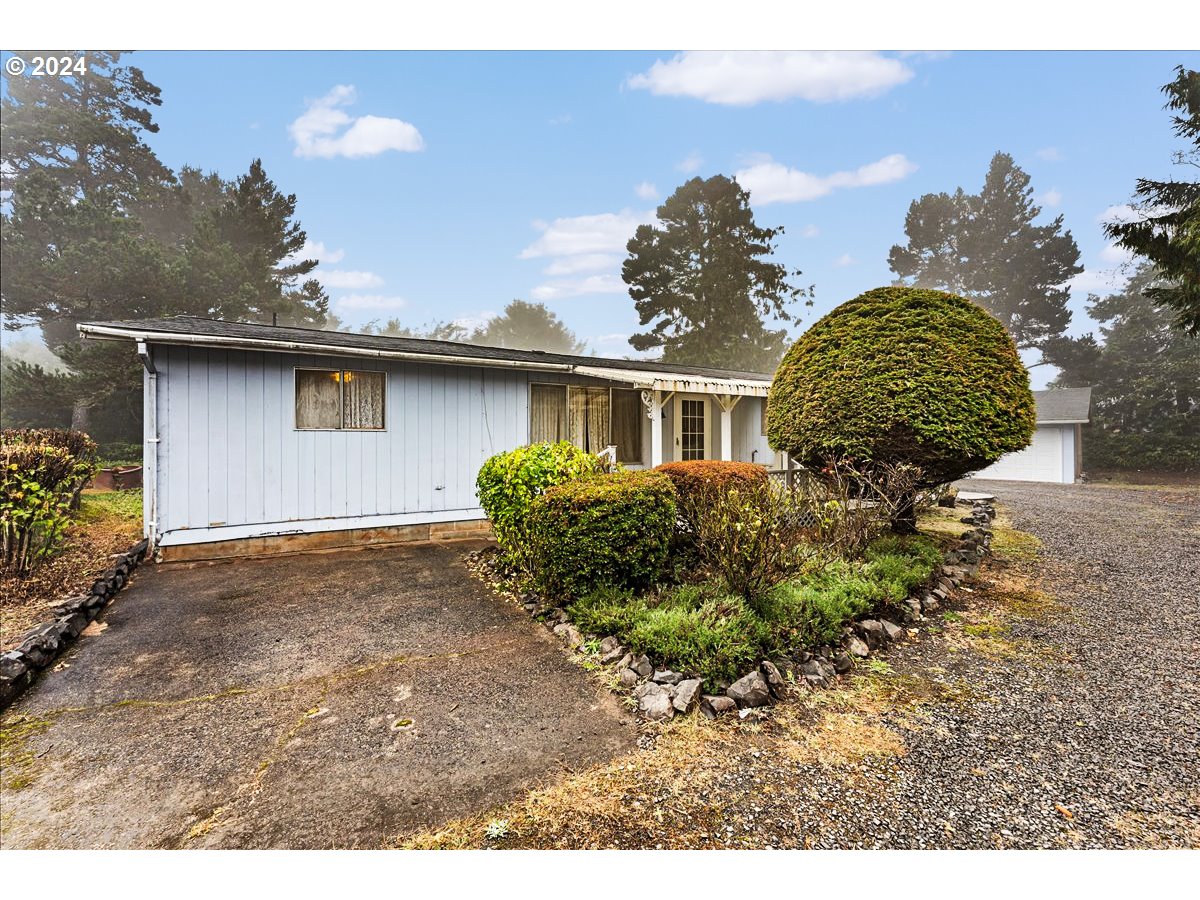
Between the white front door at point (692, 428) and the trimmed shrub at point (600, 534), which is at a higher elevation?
the white front door at point (692, 428)

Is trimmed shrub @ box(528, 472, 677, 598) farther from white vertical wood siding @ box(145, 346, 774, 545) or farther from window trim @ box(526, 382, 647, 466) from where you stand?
window trim @ box(526, 382, 647, 466)

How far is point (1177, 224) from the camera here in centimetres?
858

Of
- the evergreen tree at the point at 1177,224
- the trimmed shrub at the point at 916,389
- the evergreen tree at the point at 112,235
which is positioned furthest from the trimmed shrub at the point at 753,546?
the evergreen tree at the point at 112,235

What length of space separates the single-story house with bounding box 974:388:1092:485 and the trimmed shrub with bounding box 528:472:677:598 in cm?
1751

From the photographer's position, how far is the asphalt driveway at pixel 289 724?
1993 mm

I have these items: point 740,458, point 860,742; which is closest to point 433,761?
point 860,742

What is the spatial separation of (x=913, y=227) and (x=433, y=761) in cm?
3580

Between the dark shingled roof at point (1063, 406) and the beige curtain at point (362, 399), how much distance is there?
19.3 metres

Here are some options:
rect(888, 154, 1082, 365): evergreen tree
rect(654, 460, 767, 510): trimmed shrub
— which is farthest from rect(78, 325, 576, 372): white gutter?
rect(888, 154, 1082, 365): evergreen tree

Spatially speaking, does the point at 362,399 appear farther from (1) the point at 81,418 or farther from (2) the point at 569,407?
(1) the point at 81,418

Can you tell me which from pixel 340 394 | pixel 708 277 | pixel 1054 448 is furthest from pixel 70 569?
pixel 708 277

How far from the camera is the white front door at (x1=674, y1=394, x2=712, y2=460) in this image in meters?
10.8

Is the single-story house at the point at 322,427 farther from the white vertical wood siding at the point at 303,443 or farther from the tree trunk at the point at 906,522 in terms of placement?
the tree trunk at the point at 906,522
